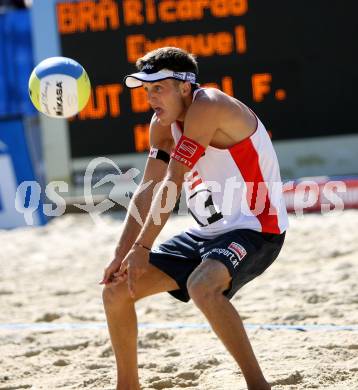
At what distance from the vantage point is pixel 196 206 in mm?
3902

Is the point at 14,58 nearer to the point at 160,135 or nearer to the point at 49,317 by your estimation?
the point at 49,317

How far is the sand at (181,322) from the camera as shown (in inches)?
166

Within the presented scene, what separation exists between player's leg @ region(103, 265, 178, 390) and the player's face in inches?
27.8

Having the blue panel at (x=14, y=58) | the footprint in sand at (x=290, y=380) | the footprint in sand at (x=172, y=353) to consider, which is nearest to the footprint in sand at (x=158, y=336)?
the footprint in sand at (x=172, y=353)

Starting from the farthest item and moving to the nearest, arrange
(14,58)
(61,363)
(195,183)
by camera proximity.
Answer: (14,58), (61,363), (195,183)

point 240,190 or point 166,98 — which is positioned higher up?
point 166,98

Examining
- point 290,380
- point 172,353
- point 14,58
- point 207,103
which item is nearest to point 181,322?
point 172,353

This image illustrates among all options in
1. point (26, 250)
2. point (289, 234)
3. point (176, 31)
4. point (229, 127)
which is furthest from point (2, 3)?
point (229, 127)

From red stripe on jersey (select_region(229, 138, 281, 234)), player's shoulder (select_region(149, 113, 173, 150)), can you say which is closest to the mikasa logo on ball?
player's shoulder (select_region(149, 113, 173, 150))

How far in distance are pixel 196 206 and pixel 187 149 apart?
1.23 feet

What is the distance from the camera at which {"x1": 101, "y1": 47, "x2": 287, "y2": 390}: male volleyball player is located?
362cm

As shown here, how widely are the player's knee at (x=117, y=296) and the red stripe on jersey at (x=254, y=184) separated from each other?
66cm

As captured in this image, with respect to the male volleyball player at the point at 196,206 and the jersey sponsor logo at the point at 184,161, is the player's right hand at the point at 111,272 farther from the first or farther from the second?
the jersey sponsor logo at the point at 184,161

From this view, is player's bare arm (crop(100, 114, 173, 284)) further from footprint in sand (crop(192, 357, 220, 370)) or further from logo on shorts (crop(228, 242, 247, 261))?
footprint in sand (crop(192, 357, 220, 370))
